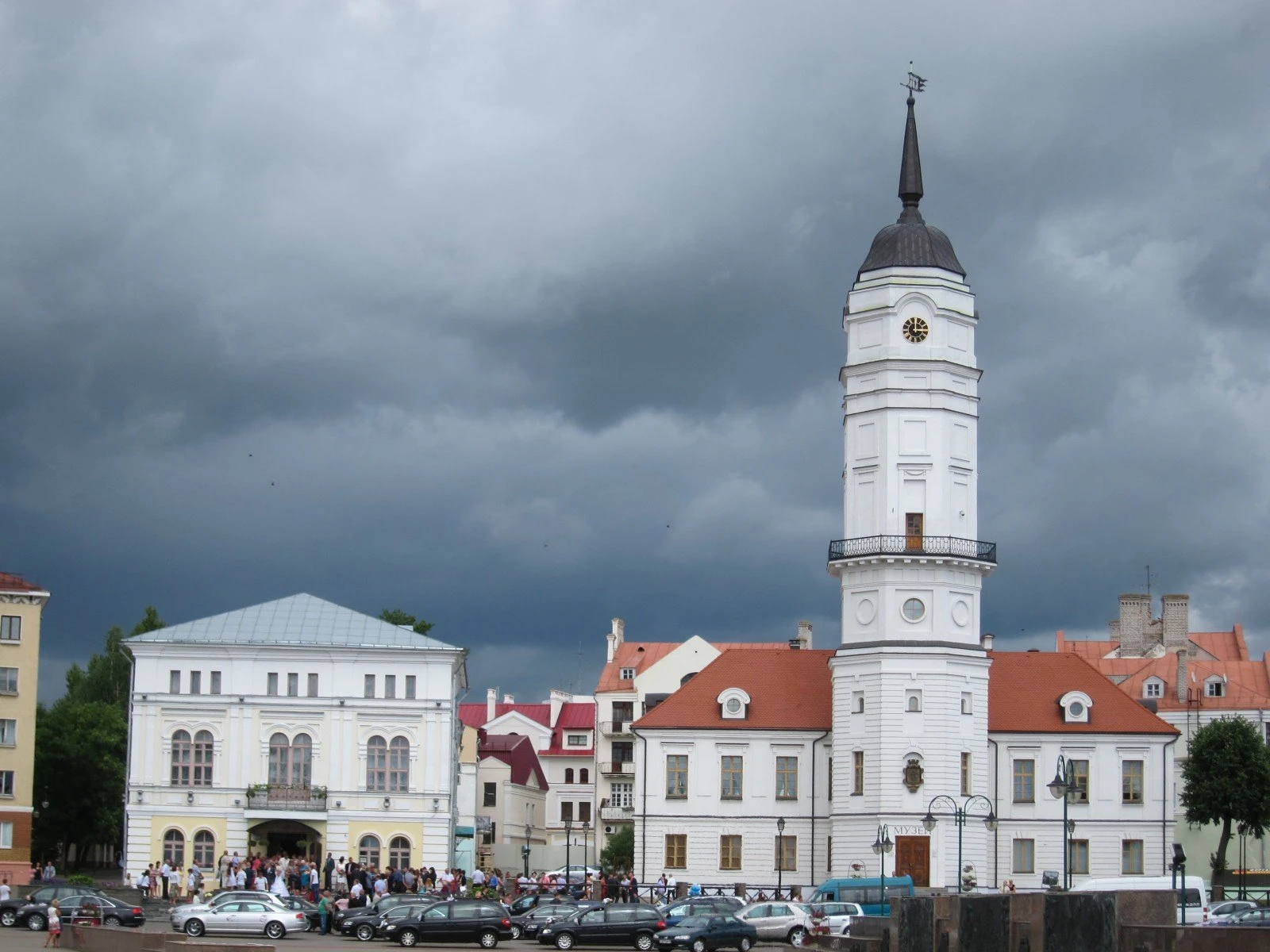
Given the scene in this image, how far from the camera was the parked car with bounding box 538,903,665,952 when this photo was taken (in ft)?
165

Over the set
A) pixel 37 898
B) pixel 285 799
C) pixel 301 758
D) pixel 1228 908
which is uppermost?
pixel 301 758

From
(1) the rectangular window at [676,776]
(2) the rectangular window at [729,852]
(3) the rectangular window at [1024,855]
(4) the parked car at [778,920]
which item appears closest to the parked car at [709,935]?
(4) the parked car at [778,920]

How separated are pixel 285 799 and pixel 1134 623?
5713 cm

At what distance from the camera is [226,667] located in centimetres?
7812

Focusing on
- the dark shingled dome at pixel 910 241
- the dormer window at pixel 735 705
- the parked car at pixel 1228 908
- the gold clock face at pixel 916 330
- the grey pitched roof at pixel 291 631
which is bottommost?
the parked car at pixel 1228 908

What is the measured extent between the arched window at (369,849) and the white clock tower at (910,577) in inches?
733

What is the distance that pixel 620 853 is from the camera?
9694 cm

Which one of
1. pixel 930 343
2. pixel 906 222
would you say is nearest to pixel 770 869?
pixel 930 343

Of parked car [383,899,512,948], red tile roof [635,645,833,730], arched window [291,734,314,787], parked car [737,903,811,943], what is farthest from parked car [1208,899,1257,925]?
arched window [291,734,314,787]

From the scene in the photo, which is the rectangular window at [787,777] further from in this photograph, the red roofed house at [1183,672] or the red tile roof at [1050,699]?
the red roofed house at [1183,672]

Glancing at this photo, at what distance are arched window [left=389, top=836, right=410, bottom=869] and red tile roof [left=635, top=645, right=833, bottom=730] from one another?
10.6m

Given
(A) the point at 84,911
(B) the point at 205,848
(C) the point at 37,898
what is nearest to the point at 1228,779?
(B) the point at 205,848

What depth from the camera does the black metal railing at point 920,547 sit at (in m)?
73.7

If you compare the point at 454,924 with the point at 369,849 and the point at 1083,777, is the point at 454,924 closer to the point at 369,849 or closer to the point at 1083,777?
the point at 369,849
